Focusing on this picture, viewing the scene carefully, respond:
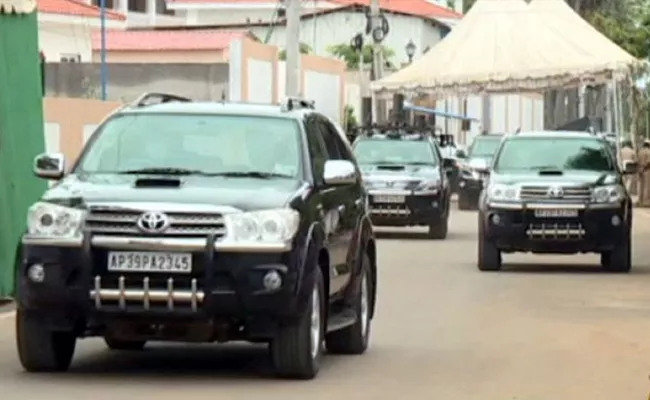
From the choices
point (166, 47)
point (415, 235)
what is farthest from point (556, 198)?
point (166, 47)

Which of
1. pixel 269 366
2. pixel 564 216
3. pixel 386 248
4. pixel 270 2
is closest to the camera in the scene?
pixel 269 366

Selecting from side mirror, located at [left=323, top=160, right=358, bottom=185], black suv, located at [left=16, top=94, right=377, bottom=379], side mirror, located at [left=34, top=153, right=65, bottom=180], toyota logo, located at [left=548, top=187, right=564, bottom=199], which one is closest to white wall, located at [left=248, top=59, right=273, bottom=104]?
toyota logo, located at [left=548, top=187, right=564, bottom=199]

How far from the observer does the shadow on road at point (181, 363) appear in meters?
12.5

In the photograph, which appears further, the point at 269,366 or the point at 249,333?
the point at 269,366

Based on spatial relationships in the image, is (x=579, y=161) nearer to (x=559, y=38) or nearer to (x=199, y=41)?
(x=559, y=38)

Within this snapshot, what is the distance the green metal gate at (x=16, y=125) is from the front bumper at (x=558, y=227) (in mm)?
7590

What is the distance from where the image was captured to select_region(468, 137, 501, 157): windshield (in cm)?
4672

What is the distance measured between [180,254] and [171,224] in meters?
0.21

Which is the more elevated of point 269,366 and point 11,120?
point 11,120

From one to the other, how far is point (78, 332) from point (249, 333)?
1100 mm

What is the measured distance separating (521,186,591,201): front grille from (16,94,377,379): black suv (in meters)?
10.7

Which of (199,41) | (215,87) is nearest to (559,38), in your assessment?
(215,87)

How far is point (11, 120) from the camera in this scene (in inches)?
686

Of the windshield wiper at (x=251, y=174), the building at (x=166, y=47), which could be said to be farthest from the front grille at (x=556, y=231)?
the building at (x=166, y=47)
